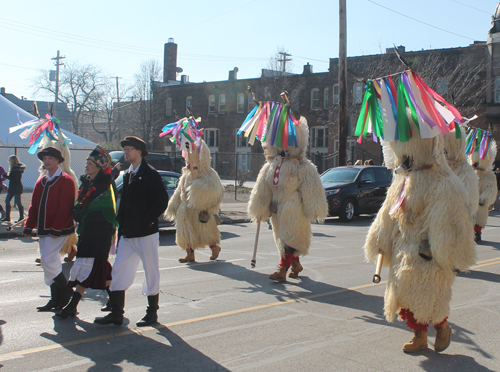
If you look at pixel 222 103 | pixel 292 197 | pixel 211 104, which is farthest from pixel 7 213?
pixel 211 104

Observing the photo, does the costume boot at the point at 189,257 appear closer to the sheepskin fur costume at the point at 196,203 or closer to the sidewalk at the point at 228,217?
the sheepskin fur costume at the point at 196,203

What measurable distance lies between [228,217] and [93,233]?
10355 mm

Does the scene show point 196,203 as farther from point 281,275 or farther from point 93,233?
point 93,233

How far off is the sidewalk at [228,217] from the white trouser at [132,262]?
7666mm

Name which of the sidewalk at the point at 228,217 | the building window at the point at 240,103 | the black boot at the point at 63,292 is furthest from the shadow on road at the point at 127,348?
the building window at the point at 240,103

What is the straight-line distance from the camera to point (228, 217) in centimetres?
1560

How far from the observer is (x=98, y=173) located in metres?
5.38

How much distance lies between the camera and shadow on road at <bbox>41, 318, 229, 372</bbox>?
4074 mm

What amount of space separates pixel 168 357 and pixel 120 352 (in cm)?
45

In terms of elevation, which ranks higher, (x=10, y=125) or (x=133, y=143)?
(x=10, y=125)

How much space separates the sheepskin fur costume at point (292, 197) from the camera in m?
7.13

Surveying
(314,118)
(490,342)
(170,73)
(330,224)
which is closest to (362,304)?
(490,342)

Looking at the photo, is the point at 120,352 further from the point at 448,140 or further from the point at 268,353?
the point at 448,140

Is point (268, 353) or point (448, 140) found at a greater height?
point (448, 140)
